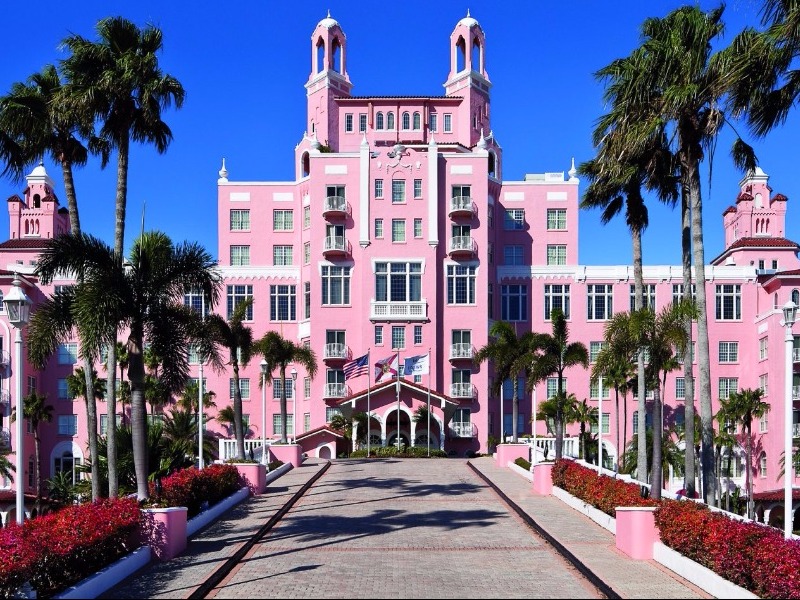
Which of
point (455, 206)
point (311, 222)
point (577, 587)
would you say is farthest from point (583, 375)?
point (577, 587)

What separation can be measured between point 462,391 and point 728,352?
17687 millimetres

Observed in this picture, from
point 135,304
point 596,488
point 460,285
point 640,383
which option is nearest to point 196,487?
point 135,304

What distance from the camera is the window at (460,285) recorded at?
59.2 meters

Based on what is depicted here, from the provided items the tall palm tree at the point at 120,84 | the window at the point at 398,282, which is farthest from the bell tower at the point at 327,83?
the tall palm tree at the point at 120,84

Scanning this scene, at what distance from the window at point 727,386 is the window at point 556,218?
14.4 meters

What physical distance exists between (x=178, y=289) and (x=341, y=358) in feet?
117

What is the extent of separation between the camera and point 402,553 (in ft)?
62.6

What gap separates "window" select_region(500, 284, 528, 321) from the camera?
6212cm

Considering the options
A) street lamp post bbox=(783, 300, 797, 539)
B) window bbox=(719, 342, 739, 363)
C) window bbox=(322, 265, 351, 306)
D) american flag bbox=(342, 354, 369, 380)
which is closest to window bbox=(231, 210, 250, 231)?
window bbox=(322, 265, 351, 306)

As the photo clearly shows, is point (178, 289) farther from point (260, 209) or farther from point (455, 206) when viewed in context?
point (260, 209)

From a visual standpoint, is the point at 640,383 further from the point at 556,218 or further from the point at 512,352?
the point at 556,218

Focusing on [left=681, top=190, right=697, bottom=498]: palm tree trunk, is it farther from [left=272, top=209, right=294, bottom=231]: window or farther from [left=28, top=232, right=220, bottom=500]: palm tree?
[left=272, top=209, right=294, bottom=231]: window

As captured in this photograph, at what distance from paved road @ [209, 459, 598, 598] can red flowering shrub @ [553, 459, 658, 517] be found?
6.47ft

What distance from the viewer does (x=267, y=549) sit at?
19.7m
